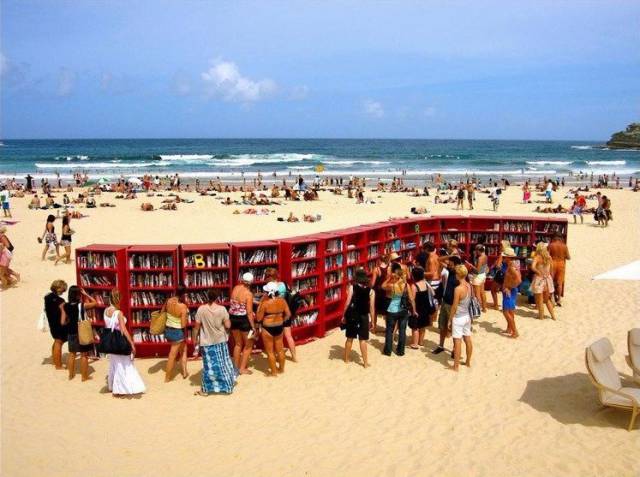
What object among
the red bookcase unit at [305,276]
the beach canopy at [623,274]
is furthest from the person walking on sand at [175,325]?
the beach canopy at [623,274]

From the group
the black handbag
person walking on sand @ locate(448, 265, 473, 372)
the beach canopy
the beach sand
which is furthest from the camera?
person walking on sand @ locate(448, 265, 473, 372)

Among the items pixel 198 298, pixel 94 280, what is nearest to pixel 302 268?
pixel 198 298

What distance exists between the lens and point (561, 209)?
27406 mm

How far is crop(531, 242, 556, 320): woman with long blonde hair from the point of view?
11.0 m

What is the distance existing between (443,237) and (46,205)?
22.2 meters

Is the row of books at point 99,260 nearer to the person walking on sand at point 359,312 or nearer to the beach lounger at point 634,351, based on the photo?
the person walking on sand at point 359,312

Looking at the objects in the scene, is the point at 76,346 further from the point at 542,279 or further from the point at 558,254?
the point at 558,254

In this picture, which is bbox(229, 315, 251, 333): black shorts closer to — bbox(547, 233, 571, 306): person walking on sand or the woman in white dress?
the woman in white dress

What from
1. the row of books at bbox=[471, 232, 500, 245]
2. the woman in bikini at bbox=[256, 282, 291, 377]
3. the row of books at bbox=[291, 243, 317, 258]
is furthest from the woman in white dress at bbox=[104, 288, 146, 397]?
the row of books at bbox=[471, 232, 500, 245]

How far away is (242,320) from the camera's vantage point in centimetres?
846

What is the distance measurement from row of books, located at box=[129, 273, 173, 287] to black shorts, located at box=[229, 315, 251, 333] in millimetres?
1402

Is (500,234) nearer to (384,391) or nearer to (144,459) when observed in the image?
(384,391)

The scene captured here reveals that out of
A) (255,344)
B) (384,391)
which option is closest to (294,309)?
(255,344)

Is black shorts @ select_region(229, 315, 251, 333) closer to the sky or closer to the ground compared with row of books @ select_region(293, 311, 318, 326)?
closer to the sky
